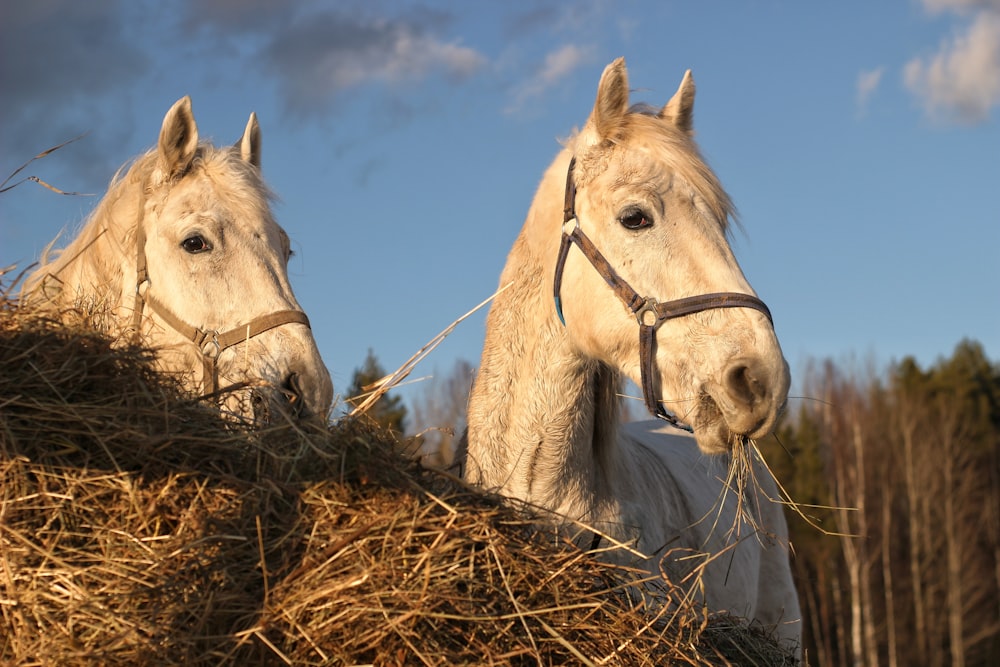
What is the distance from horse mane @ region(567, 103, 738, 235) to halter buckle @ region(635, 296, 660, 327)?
0.49 meters

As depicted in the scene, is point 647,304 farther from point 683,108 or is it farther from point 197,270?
point 197,270

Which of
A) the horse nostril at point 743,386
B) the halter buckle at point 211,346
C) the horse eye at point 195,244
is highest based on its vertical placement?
the horse eye at point 195,244

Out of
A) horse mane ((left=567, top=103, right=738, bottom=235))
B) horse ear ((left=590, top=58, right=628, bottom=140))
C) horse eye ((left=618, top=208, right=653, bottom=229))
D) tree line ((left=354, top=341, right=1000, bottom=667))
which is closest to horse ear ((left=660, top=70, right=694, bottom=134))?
horse mane ((left=567, top=103, right=738, bottom=235))

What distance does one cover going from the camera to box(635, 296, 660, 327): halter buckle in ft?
13.1

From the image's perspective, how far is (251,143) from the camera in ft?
Answer: 17.4

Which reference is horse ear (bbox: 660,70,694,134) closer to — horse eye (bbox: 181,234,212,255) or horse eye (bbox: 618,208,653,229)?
horse eye (bbox: 618,208,653,229)

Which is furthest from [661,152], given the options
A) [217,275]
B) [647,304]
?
[217,275]

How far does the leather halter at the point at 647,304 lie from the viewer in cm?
383

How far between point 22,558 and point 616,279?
8.39 feet

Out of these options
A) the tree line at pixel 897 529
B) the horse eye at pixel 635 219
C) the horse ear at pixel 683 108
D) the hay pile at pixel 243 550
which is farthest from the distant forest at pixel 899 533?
the hay pile at pixel 243 550

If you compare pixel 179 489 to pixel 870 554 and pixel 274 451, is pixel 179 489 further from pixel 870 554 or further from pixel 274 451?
pixel 870 554

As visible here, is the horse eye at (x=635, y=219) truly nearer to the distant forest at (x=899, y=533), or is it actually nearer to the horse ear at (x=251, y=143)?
Result: the horse ear at (x=251, y=143)

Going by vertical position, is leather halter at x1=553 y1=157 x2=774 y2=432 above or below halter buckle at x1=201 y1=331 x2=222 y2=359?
above

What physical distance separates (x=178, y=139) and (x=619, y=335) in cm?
231
